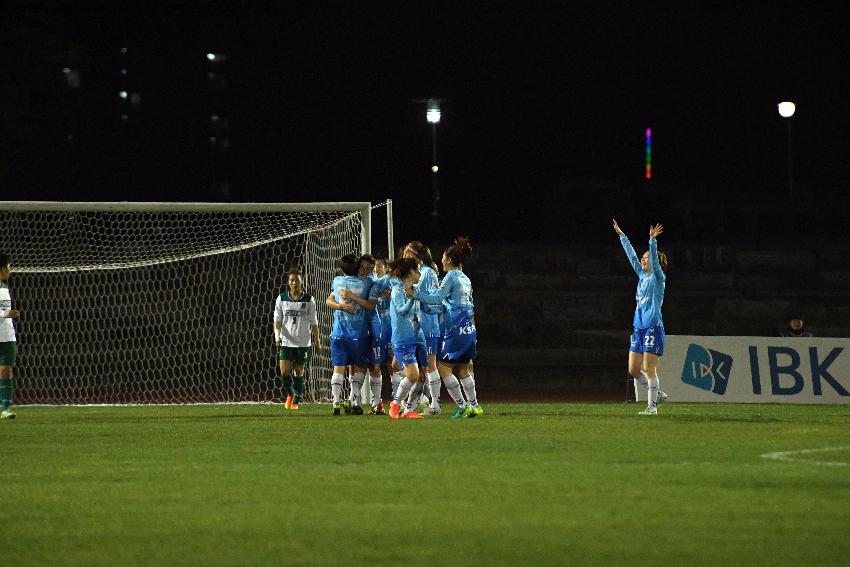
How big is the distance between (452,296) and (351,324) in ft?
6.01

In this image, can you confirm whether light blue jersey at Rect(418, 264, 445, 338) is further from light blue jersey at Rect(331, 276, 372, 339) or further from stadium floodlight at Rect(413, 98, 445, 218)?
stadium floodlight at Rect(413, 98, 445, 218)

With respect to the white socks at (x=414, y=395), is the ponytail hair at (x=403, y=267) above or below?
above

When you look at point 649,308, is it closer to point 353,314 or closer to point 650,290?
point 650,290

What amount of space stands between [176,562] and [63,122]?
111ft

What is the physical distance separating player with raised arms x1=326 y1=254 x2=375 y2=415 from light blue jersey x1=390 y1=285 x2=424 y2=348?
1049 mm

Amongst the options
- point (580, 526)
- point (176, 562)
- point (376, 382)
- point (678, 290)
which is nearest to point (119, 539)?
point (176, 562)

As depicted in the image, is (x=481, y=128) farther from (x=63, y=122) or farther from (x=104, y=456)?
(x=104, y=456)

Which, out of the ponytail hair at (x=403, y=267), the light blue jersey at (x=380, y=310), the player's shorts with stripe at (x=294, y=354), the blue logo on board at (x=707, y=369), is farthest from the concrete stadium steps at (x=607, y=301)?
the ponytail hair at (x=403, y=267)

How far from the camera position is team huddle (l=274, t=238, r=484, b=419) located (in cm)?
1539

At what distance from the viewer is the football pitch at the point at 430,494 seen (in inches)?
263

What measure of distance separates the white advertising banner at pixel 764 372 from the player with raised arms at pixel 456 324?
5.68m

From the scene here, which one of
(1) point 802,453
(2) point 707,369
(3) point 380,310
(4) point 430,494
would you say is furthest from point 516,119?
(4) point 430,494

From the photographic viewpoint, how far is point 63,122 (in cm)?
3866

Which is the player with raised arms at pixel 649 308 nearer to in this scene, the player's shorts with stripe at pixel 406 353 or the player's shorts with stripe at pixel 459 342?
the player's shorts with stripe at pixel 459 342
